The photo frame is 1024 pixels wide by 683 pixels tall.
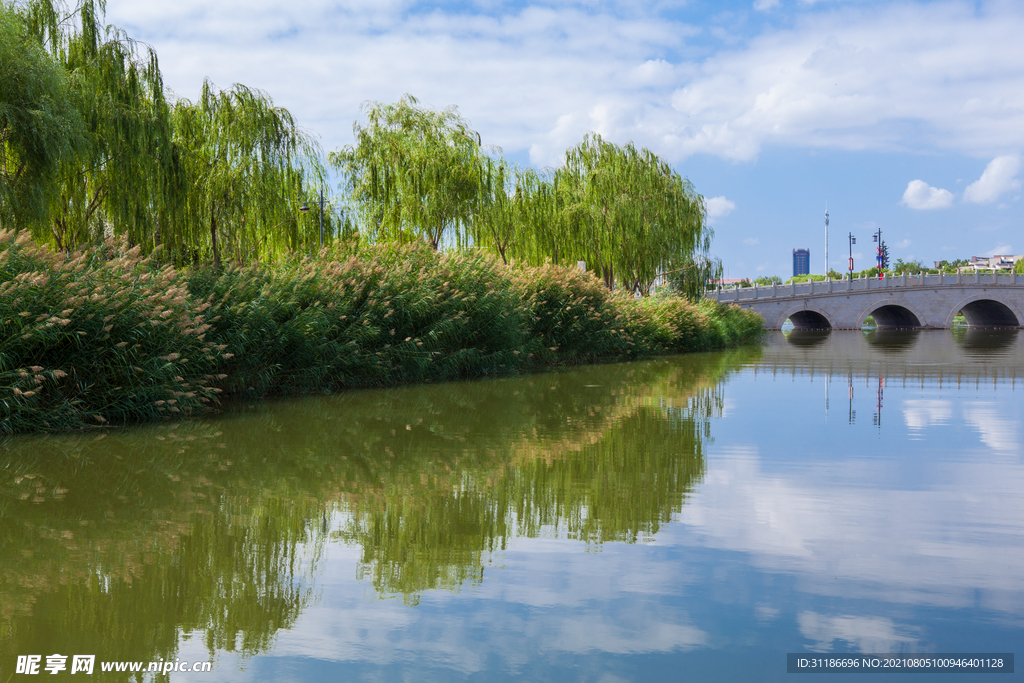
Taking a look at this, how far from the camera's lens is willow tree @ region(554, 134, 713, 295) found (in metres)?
24.1

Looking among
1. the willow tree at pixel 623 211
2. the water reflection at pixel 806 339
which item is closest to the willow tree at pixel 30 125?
the willow tree at pixel 623 211

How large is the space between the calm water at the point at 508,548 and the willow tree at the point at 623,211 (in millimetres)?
16444

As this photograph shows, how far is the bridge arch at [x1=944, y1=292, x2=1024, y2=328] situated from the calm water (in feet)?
170

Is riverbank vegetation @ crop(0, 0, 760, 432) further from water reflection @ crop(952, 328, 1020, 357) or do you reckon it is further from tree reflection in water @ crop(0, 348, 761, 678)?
water reflection @ crop(952, 328, 1020, 357)

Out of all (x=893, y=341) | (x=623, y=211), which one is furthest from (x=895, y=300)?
(x=623, y=211)

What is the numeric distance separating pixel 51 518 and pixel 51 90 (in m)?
7.39

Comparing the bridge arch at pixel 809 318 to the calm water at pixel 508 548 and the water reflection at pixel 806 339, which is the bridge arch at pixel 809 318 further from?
the calm water at pixel 508 548

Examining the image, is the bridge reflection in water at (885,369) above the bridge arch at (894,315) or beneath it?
beneath

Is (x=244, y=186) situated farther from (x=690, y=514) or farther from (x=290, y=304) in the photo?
(x=690, y=514)

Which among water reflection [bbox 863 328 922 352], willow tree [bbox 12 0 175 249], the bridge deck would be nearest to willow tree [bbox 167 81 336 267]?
willow tree [bbox 12 0 175 249]

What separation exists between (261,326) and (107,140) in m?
4.07

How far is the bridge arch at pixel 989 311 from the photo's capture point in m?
53.8

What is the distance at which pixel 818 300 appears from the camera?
5072 cm

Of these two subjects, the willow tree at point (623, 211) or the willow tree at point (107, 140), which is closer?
the willow tree at point (107, 140)
